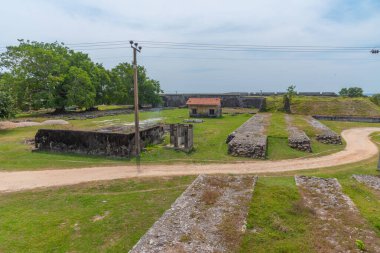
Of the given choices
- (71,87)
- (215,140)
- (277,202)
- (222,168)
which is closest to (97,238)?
(277,202)

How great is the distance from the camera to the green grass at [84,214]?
30.3 feet

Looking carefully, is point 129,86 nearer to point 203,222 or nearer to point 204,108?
point 204,108

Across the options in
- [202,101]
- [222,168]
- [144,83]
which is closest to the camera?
[222,168]

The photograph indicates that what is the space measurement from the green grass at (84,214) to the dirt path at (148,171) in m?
1.18

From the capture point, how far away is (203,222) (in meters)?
9.31

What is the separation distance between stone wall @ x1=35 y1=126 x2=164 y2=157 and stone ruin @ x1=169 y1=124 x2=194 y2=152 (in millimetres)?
2245

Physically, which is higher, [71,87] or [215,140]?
[71,87]

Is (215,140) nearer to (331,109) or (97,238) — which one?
(97,238)

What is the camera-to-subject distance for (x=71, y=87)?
147ft

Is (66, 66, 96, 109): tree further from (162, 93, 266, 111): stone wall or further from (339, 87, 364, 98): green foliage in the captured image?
(339, 87, 364, 98): green foliage

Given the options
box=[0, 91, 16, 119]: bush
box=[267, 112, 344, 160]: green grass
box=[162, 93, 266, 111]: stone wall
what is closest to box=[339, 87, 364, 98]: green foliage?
box=[162, 93, 266, 111]: stone wall

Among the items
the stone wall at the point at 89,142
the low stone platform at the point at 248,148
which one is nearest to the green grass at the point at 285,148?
the low stone platform at the point at 248,148

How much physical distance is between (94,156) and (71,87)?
28014 mm

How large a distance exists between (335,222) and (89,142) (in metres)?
17.4
